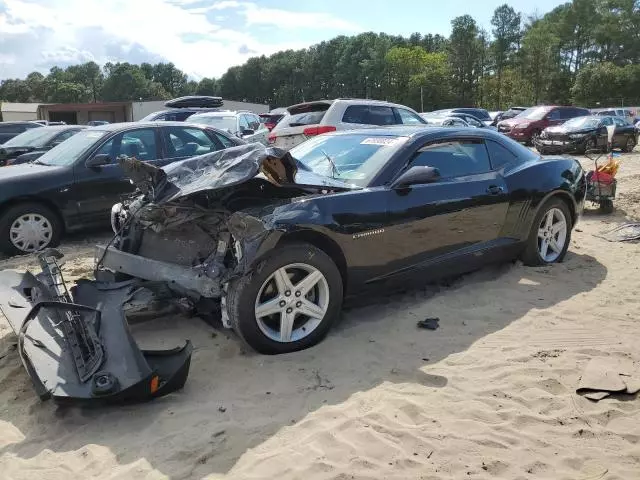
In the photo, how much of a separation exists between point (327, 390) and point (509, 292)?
240 centimetres

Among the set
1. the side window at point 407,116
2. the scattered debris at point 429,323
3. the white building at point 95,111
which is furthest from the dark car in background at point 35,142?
the white building at point 95,111

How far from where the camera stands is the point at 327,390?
11.1 ft

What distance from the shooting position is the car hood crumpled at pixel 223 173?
3865 millimetres

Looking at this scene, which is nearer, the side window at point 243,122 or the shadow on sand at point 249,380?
the shadow on sand at point 249,380

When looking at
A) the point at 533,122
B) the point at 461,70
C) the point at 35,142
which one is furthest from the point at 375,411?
the point at 461,70

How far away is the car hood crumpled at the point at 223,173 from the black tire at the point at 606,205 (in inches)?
234

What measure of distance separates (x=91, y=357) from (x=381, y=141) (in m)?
2.92

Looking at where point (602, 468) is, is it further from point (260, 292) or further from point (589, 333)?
point (260, 292)

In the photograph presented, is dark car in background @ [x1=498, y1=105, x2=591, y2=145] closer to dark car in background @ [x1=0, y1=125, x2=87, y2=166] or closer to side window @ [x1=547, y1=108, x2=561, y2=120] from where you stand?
side window @ [x1=547, y1=108, x2=561, y2=120]

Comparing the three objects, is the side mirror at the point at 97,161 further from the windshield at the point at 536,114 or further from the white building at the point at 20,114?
the white building at the point at 20,114

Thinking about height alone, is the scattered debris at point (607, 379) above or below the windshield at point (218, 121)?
below

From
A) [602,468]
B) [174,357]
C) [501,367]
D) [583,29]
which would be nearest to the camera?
[602,468]

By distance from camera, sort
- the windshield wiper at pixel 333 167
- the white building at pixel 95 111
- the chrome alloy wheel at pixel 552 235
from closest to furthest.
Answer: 1. the windshield wiper at pixel 333 167
2. the chrome alloy wheel at pixel 552 235
3. the white building at pixel 95 111

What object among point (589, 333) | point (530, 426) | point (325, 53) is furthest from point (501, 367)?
point (325, 53)
